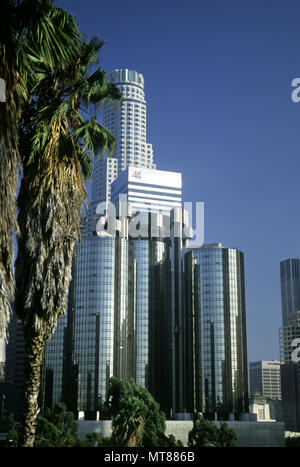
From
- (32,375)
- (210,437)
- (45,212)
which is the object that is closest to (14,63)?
(45,212)

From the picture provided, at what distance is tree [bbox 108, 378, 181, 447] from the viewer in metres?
60.2

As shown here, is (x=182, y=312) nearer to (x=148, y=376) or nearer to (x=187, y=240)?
(x=148, y=376)

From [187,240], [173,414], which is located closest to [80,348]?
[173,414]

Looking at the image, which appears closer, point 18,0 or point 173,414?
point 18,0

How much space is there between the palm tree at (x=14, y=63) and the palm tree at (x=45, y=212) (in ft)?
4.80

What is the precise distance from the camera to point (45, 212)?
1427 centimetres

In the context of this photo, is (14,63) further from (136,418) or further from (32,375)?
(136,418)

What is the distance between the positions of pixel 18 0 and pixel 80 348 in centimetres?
11154

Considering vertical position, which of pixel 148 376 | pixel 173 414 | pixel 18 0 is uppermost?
pixel 18 0

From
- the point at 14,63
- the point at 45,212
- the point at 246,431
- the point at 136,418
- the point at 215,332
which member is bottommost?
the point at 246,431

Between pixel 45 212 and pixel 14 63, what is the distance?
161 inches

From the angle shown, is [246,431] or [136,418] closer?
[136,418]

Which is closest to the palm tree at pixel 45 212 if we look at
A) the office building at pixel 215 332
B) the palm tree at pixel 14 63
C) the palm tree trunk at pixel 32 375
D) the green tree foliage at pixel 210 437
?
the palm tree trunk at pixel 32 375
